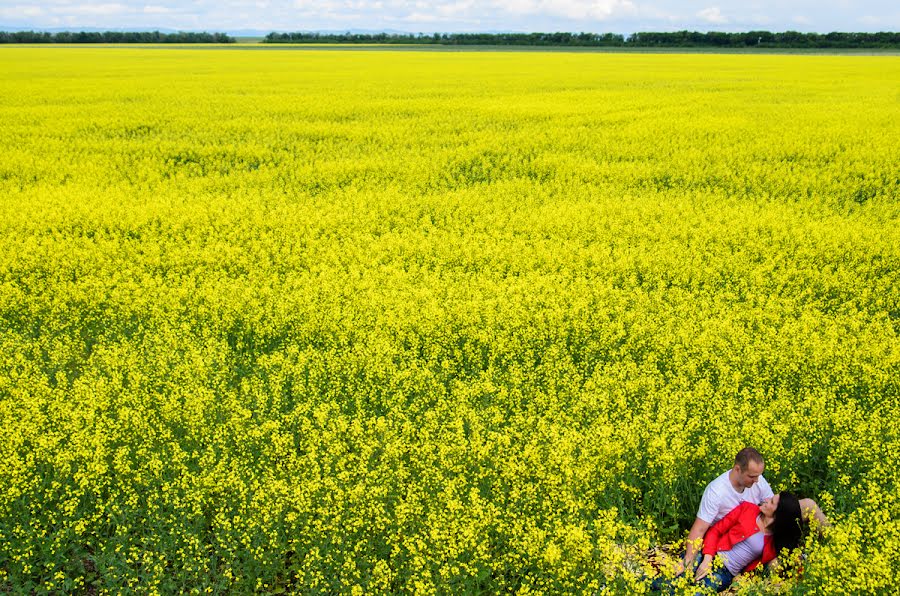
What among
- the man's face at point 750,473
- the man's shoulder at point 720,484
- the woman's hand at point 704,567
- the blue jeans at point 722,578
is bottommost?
the blue jeans at point 722,578

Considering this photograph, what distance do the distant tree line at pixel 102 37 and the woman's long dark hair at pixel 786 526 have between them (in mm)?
108070

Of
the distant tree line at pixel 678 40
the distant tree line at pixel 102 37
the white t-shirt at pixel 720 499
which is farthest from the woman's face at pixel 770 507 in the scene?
the distant tree line at pixel 102 37

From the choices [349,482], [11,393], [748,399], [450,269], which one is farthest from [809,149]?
[11,393]

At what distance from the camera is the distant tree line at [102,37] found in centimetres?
8969

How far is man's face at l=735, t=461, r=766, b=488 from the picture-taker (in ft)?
15.6

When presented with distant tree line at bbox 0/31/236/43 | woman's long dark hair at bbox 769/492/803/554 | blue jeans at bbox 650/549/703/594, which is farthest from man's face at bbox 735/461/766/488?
distant tree line at bbox 0/31/236/43

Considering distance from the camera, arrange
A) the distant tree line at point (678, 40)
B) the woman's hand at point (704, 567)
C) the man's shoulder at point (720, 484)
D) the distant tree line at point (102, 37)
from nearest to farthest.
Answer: the woman's hand at point (704, 567)
the man's shoulder at point (720, 484)
the distant tree line at point (678, 40)
the distant tree line at point (102, 37)

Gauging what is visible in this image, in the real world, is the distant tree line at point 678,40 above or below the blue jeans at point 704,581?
above

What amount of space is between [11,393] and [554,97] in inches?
1057

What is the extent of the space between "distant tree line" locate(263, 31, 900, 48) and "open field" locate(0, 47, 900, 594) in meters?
75.3

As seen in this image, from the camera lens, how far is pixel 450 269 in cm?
1029

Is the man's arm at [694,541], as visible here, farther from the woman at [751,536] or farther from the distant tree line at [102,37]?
the distant tree line at [102,37]

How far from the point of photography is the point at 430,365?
287 inches

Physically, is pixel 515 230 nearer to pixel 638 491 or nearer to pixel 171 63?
pixel 638 491
